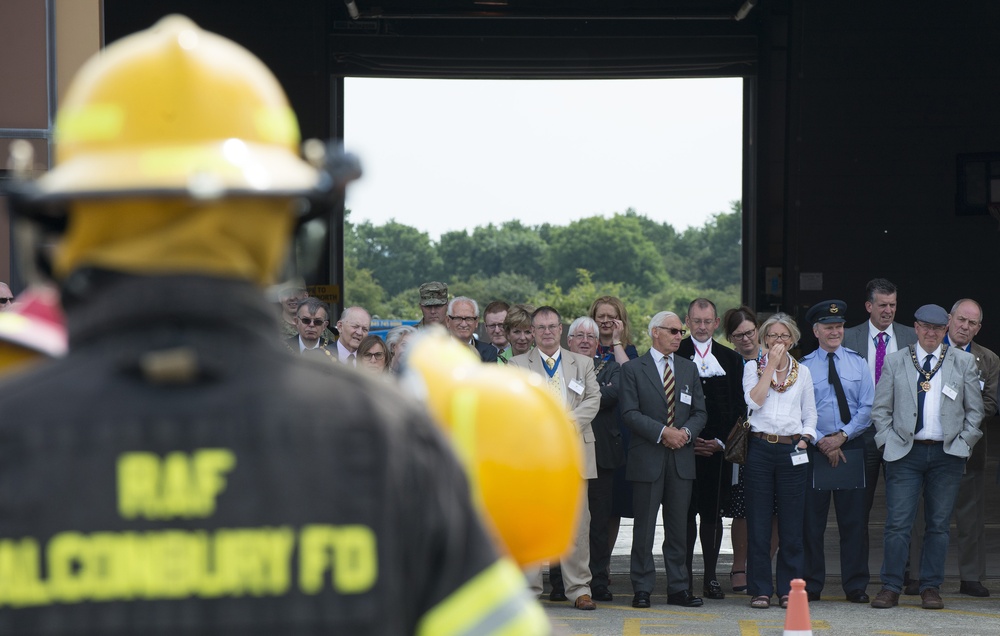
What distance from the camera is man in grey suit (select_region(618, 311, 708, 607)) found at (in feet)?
28.6

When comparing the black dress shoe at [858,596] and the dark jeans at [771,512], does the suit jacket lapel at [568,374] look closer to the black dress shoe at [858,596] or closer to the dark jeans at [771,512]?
the dark jeans at [771,512]

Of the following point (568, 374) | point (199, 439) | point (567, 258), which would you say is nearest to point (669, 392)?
point (568, 374)

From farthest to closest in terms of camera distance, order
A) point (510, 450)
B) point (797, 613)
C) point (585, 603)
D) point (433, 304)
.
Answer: point (433, 304) → point (585, 603) → point (797, 613) → point (510, 450)

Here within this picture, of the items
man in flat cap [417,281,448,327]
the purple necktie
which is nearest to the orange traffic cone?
the purple necktie

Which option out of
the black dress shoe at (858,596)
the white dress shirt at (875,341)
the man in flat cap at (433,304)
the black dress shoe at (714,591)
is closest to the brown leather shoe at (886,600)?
the black dress shoe at (858,596)

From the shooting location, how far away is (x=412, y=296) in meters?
101

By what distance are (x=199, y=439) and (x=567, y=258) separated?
12169 cm

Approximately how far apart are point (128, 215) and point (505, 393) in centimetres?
58

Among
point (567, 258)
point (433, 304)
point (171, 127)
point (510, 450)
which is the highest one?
point (567, 258)

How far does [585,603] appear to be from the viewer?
8.56m

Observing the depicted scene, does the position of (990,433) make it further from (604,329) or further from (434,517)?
(434,517)

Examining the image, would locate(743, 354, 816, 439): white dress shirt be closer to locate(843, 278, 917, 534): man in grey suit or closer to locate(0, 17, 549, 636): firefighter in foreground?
locate(843, 278, 917, 534): man in grey suit

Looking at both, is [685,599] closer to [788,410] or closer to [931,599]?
[788,410]

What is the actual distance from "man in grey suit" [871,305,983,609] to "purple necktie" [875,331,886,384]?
22.1 inches
